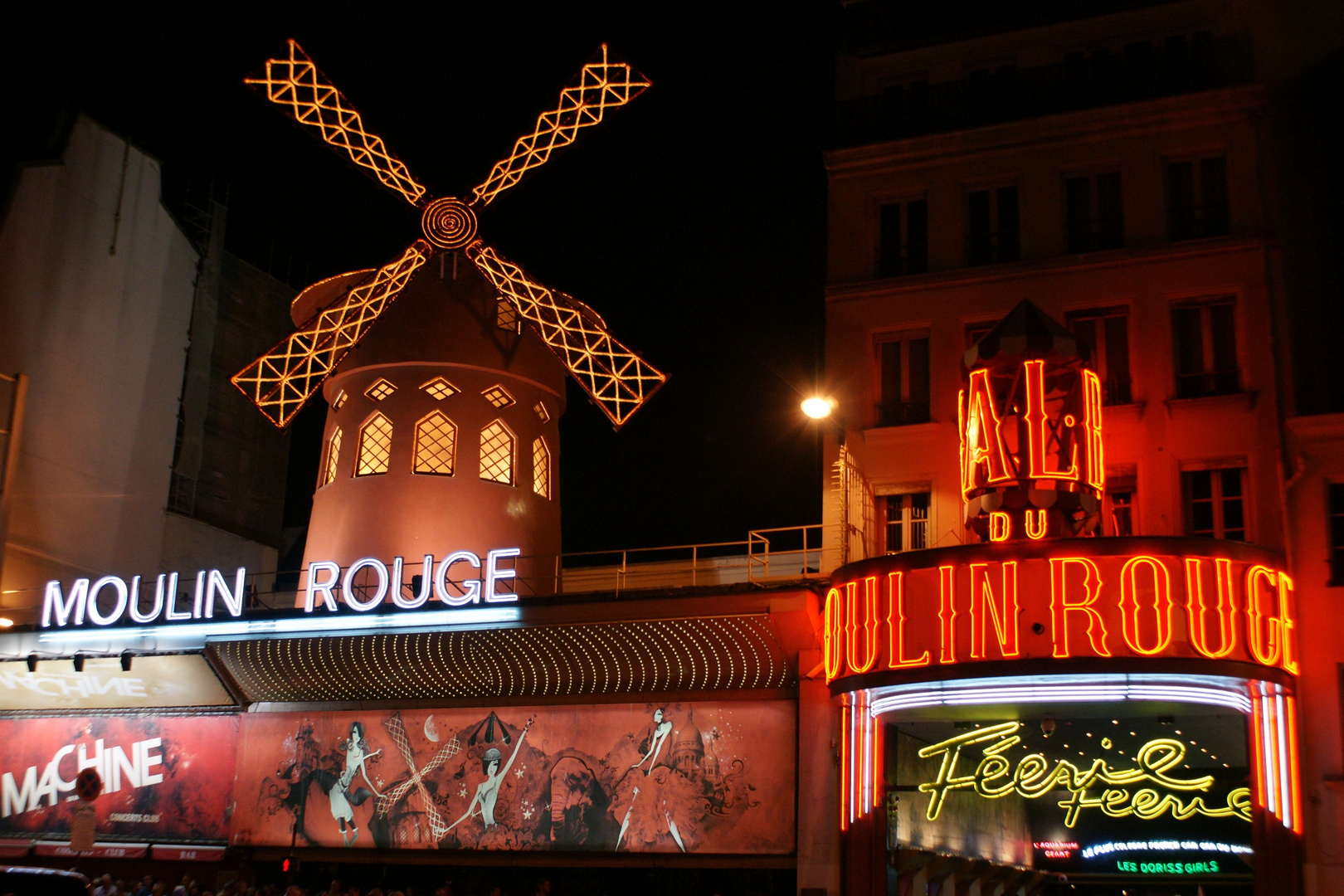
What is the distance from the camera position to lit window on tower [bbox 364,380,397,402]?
18.5m

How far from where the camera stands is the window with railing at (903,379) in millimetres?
14930

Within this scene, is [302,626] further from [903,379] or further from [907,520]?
[903,379]

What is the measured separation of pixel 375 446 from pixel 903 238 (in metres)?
7.97

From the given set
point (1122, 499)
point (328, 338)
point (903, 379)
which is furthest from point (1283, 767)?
point (328, 338)

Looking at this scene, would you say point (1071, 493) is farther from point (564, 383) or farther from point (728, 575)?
point (564, 383)

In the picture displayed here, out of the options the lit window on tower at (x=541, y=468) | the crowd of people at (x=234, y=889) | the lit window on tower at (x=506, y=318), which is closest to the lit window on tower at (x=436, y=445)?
the lit window on tower at (x=541, y=468)

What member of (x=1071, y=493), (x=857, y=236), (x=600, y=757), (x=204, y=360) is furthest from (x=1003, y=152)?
(x=204, y=360)

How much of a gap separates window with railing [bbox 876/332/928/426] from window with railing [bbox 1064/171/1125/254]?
2.03 m

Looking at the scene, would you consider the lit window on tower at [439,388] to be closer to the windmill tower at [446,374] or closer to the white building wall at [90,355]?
the windmill tower at [446,374]

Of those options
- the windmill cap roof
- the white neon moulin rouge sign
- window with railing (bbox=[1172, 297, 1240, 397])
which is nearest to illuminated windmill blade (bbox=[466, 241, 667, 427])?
the white neon moulin rouge sign

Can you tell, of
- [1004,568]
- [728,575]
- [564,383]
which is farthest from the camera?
[564,383]

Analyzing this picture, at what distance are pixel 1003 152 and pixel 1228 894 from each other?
12823mm

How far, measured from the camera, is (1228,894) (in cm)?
2055

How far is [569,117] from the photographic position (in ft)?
63.9
